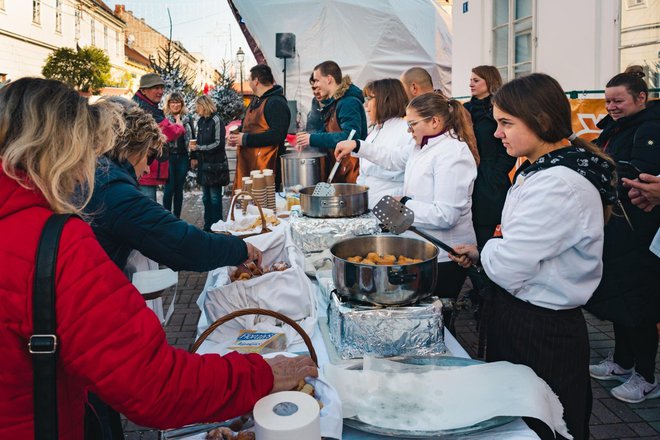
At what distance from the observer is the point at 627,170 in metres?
3.19

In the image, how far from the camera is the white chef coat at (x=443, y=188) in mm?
2754

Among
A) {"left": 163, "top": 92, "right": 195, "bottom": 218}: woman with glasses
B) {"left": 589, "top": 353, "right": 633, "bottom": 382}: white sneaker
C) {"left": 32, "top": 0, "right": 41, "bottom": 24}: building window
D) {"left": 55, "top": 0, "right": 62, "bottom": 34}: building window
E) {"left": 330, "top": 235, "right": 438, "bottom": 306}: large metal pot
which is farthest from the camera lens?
{"left": 55, "top": 0, "right": 62, "bottom": 34}: building window

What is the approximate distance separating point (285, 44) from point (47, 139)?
1314cm

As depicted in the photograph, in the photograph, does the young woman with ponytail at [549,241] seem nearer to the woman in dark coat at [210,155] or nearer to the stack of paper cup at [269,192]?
the stack of paper cup at [269,192]

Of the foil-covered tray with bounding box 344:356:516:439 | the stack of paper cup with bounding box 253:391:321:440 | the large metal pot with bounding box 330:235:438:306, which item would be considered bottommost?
the foil-covered tray with bounding box 344:356:516:439

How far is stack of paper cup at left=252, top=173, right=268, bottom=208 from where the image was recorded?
4.12 m

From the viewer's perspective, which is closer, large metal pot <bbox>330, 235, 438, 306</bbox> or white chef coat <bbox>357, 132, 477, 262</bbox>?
large metal pot <bbox>330, 235, 438, 306</bbox>

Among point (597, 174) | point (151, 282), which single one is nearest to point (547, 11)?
point (597, 174)

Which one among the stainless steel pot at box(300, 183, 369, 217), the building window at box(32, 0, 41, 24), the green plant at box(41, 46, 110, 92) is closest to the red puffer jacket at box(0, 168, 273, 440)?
the stainless steel pot at box(300, 183, 369, 217)

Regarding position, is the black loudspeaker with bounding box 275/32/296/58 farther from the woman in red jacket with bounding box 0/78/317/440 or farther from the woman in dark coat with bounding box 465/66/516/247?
the woman in red jacket with bounding box 0/78/317/440

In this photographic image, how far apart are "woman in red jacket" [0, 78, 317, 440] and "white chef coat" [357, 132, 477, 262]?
5.54 ft

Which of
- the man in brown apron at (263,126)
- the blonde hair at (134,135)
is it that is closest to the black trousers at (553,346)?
the blonde hair at (134,135)

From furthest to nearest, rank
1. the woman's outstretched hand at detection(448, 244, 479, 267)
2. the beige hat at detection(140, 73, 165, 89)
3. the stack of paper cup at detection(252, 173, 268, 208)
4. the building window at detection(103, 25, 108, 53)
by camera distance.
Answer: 1. the building window at detection(103, 25, 108, 53)
2. the beige hat at detection(140, 73, 165, 89)
3. the stack of paper cup at detection(252, 173, 268, 208)
4. the woman's outstretched hand at detection(448, 244, 479, 267)

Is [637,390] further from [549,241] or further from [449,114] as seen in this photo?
[549,241]
